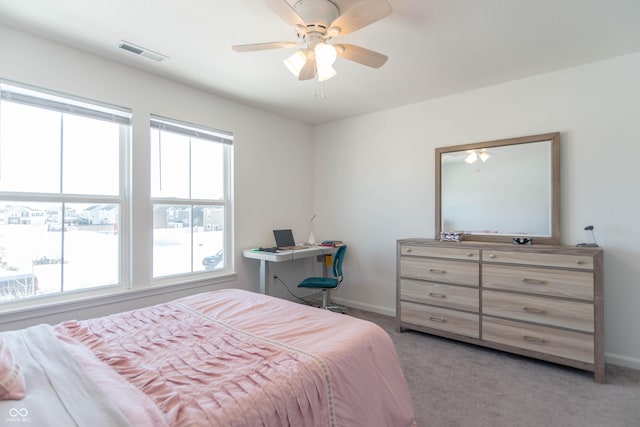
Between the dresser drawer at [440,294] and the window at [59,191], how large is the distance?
2.79 m

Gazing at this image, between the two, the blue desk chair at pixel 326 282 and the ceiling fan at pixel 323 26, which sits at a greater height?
the ceiling fan at pixel 323 26

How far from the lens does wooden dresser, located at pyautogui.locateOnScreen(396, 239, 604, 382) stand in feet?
7.82

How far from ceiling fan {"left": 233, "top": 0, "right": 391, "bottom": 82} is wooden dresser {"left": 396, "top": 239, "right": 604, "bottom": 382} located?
196cm

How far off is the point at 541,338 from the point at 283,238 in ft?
9.29

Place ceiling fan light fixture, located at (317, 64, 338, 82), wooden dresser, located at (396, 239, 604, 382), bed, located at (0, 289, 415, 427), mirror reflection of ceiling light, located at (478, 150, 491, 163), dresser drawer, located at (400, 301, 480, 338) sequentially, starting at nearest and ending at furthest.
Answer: bed, located at (0, 289, 415, 427)
ceiling fan light fixture, located at (317, 64, 338, 82)
wooden dresser, located at (396, 239, 604, 382)
dresser drawer, located at (400, 301, 480, 338)
mirror reflection of ceiling light, located at (478, 150, 491, 163)

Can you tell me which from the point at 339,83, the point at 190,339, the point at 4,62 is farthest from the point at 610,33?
the point at 4,62

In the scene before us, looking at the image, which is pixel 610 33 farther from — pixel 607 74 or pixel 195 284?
pixel 195 284

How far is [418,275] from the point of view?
127 inches

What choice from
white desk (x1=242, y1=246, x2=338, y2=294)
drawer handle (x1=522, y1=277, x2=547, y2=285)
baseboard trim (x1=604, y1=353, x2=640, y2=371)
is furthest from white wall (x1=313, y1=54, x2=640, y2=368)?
white desk (x1=242, y1=246, x2=338, y2=294)

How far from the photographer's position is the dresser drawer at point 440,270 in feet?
9.52

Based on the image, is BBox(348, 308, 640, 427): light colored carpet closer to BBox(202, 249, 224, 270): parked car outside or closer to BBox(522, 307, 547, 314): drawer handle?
BBox(522, 307, 547, 314): drawer handle

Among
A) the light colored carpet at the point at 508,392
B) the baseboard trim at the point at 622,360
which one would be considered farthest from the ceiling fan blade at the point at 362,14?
the baseboard trim at the point at 622,360

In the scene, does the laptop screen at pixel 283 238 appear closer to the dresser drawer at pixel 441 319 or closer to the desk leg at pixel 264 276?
the desk leg at pixel 264 276

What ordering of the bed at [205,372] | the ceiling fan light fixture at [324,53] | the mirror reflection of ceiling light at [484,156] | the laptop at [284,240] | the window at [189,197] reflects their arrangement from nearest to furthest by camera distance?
1. the bed at [205,372]
2. the ceiling fan light fixture at [324,53]
3. the window at [189,197]
4. the mirror reflection of ceiling light at [484,156]
5. the laptop at [284,240]
